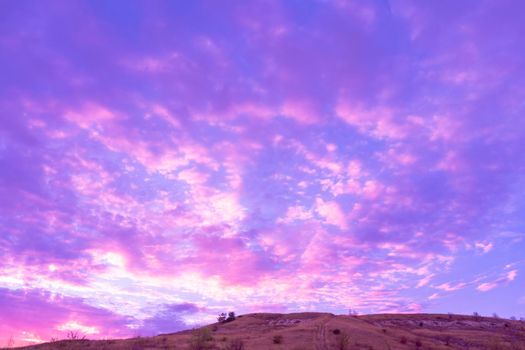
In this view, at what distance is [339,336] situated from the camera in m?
33.8

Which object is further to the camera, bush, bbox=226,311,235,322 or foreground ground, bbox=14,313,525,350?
bush, bbox=226,311,235,322

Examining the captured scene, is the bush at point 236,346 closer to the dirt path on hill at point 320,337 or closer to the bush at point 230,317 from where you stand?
the dirt path on hill at point 320,337

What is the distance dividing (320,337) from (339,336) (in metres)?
1.50

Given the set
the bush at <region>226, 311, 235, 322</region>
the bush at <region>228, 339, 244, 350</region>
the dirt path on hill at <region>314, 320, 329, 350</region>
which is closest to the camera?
the bush at <region>228, 339, 244, 350</region>

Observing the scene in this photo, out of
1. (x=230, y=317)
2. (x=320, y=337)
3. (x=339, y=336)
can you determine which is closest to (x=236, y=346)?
(x=320, y=337)

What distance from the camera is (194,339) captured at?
32969 mm

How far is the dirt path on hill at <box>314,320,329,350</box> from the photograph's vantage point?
3025 cm

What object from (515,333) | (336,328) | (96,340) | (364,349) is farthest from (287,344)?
(515,333)

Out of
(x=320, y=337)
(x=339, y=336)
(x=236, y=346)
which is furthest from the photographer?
(x=320, y=337)

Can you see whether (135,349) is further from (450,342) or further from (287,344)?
(450,342)

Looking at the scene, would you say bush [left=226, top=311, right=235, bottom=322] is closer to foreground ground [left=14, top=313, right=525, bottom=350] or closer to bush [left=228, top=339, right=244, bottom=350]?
foreground ground [left=14, top=313, right=525, bottom=350]

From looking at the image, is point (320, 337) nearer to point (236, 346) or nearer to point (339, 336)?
point (339, 336)

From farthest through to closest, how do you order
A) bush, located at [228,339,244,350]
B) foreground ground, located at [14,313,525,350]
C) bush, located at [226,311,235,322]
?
bush, located at [226,311,235,322] → foreground ground, located at [14,313,525,350] → bush, located at [228,339,244,350]

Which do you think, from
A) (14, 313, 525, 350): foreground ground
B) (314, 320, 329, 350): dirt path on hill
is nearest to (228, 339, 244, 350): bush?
(14, 313, 525, 350): foreground ground
